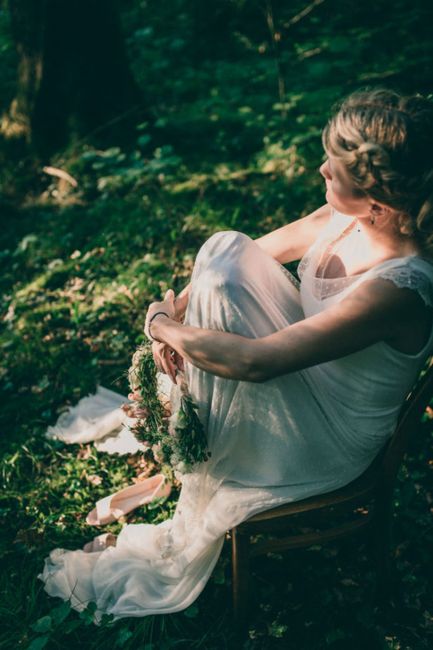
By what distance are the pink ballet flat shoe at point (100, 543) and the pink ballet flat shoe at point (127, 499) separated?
0.11 metres

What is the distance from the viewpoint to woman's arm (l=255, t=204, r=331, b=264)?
240cm

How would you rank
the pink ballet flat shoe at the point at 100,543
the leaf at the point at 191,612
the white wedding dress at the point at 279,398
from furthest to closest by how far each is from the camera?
the pink ballet flat shoe at the point at 100,543 < the leaf at the point at 191,612 < the white wedding dress at the point at 279,398

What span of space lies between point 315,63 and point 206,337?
4.78 m

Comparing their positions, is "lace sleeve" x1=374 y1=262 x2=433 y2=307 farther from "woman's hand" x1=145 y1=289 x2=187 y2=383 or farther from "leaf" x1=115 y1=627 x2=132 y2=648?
"leaf" x1=115 y1=627 x2=132 y2=648

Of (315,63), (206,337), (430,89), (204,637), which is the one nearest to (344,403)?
(206,337)

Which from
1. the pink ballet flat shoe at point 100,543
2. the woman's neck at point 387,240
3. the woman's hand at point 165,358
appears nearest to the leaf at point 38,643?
the pink ballet flat shoe at point 100,543

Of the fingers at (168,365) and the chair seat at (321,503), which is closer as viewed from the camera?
the chair seat at (321,503)

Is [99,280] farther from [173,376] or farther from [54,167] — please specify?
[173,376]

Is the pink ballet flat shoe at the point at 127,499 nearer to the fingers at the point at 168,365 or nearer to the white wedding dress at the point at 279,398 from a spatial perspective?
the white wedding dress at the point at 279,398

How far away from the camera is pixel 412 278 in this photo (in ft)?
5.59

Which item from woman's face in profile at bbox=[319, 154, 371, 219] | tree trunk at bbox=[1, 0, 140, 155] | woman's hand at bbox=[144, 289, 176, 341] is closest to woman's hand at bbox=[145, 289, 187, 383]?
woman's hand at bbox=[144, 289, 176, 341]

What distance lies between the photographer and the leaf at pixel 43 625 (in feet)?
7.66

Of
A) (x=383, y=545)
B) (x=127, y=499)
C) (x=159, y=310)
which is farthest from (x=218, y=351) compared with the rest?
(x=127, y=499)

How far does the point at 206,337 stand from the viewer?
190cm
